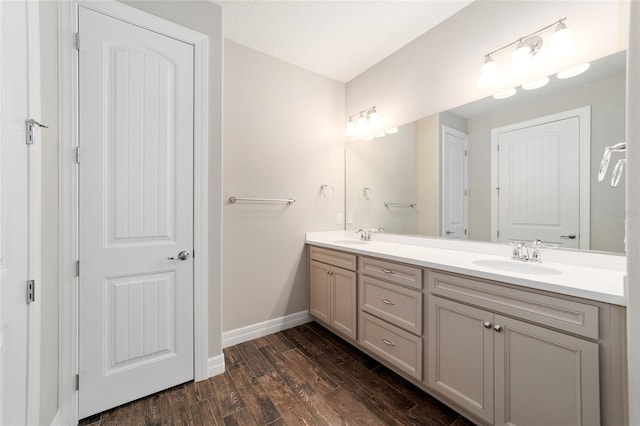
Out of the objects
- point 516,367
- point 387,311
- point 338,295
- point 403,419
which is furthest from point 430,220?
point 403,419

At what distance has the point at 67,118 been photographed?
136 centimetres

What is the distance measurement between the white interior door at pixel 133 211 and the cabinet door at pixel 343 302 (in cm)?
114

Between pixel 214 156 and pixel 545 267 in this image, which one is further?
pixel 214 156

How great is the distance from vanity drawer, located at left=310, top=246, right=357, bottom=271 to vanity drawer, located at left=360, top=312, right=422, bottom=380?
393 millimetres

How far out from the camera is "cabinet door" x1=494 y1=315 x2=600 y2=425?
1.00m

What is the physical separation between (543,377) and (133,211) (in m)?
2.24

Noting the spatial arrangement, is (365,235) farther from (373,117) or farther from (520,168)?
(520,168)

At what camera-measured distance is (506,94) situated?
1722 mm

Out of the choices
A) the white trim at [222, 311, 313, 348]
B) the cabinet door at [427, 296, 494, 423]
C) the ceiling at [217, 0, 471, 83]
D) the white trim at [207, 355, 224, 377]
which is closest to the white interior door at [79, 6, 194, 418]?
the white trim at [207, 355, 224, 377]

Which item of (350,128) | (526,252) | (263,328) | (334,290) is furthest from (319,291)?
(350,128)

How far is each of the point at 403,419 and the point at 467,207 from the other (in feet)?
4.72

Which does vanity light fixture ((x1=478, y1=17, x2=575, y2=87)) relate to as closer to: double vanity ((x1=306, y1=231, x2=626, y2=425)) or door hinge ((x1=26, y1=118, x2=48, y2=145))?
double vanity ((x1=306, y1=231, x2=626, y2=425))

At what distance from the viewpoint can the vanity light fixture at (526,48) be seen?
1.43m

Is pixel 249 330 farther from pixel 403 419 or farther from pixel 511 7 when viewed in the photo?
pixel 511 7
